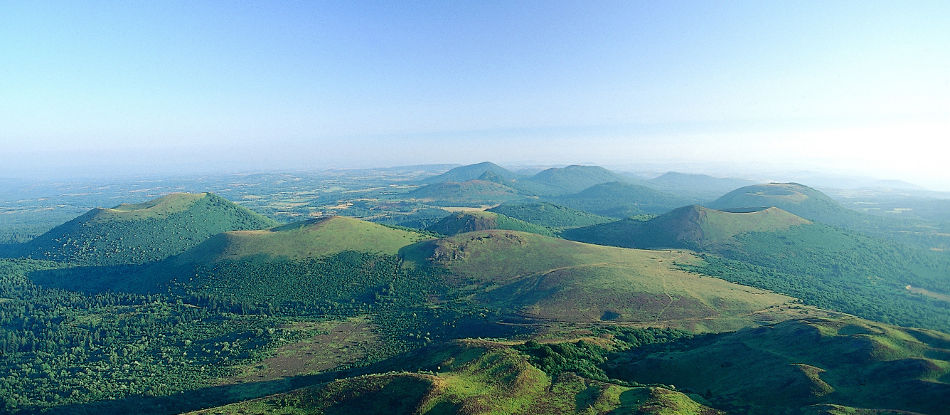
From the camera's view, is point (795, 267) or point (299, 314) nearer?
point (299, 314)

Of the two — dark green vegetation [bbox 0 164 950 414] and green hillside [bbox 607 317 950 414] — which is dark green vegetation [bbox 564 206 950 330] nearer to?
dark green vegetation [bbox 0 164 950 414]

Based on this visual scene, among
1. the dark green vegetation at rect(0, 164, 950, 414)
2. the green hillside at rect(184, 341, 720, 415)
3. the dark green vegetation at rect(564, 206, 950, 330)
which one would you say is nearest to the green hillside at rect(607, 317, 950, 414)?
the dark green vegetation at rect(0, 164, 950, 414)

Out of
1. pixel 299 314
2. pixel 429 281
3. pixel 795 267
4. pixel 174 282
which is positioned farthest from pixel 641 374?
pixel 174 282

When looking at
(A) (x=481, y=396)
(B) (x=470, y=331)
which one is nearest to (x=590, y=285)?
(B) (x=470, y=331)

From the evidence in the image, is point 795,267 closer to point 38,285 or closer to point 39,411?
point 39,411

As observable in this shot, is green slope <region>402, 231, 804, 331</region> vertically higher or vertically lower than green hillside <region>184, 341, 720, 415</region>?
lower

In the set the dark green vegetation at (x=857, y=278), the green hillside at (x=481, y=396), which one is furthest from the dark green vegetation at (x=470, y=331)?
the dark green vegetation at (x=857, y=278)
